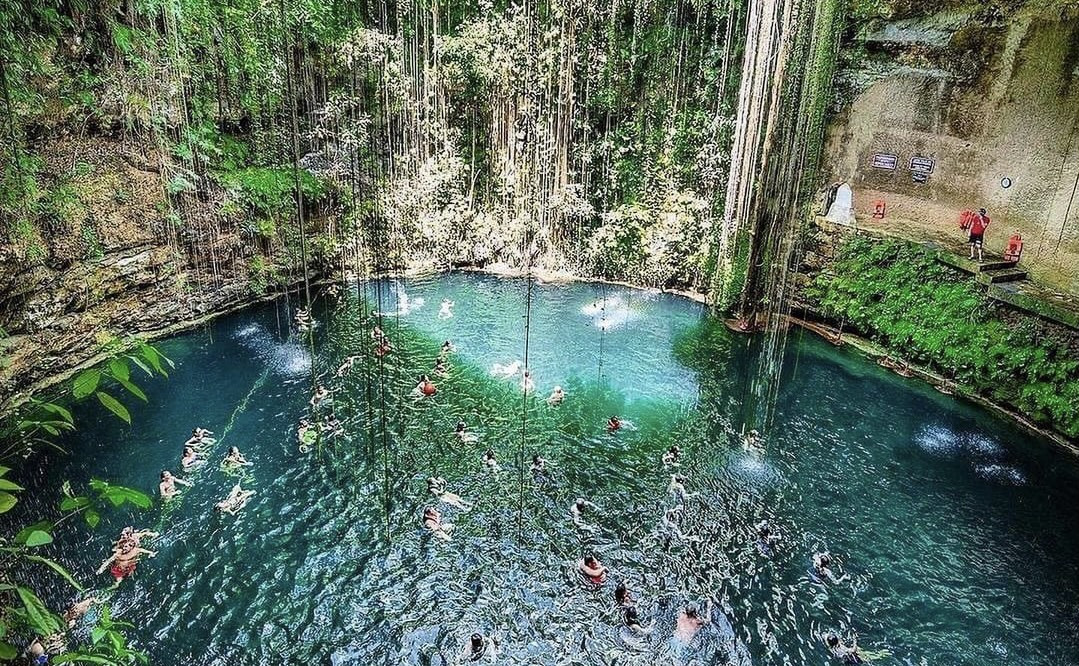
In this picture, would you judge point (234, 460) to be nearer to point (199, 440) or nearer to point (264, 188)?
point (199, 440)

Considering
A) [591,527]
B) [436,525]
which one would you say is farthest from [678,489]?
[436,525]

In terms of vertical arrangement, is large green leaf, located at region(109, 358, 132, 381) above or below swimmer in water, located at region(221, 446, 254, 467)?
above

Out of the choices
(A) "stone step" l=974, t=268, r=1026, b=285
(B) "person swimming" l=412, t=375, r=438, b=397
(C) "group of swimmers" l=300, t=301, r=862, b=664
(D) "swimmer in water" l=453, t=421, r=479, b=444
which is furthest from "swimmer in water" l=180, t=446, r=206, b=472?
(A) "stone step" l=974, t=268, r=1026, b=285

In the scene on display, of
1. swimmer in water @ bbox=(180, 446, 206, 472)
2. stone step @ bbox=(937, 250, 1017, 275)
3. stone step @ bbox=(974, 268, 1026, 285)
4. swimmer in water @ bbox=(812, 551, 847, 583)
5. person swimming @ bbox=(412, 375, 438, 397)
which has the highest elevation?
stone step @ bbox=(937, 250, 1017, 275)

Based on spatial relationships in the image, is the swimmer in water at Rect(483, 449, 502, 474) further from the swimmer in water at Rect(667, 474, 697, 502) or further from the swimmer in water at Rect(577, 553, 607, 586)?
the swimmer in water at Rect(667, 474, 697, 502)

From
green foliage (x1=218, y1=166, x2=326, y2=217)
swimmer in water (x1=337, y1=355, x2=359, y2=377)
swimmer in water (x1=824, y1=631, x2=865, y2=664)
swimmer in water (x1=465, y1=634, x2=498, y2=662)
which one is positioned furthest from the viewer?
Result: green foliage (x1=218, y1=166, x2=326, y2=217)

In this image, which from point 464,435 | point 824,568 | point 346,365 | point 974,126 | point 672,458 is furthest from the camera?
point 974,126
